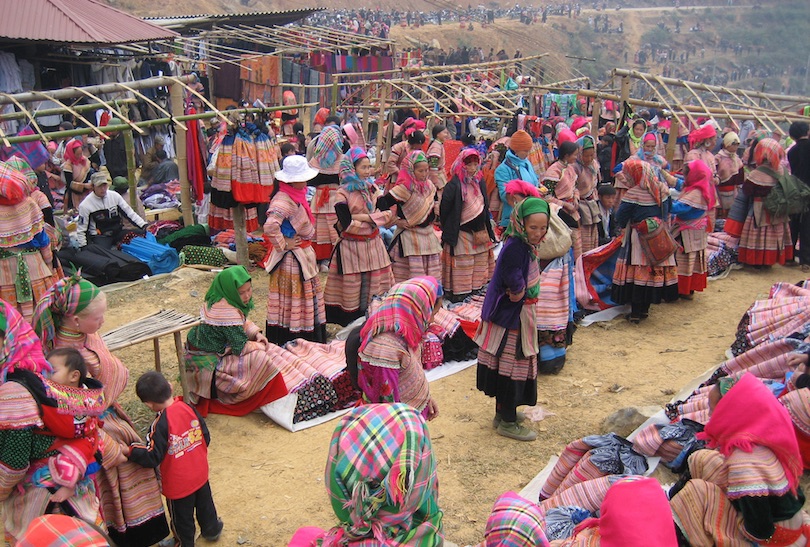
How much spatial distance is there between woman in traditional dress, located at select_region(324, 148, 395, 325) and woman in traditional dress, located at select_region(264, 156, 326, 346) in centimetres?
38

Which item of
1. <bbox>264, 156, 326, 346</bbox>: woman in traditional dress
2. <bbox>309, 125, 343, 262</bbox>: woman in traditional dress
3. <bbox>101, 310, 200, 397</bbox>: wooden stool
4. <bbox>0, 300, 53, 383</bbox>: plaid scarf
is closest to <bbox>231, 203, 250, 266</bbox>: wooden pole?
<bbox>309, 125, 343, 262</bbox>: woman in traditional dress

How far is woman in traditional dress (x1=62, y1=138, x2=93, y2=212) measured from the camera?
28.9 feet

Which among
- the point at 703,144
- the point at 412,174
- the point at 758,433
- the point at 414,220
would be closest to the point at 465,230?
the point at 414,220

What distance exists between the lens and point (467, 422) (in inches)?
217

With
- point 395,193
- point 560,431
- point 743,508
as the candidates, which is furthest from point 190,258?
point 743,508

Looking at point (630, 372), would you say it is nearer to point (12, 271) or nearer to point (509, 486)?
point (509, 486)

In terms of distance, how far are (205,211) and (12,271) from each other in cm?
444

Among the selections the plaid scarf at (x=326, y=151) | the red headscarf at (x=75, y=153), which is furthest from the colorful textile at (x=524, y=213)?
the red headscarf at (x=75, y=153)

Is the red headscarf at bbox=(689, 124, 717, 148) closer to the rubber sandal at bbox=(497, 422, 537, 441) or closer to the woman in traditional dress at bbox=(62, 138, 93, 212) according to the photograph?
the rubber sandal at bbox=(497, 422, 537, 441)

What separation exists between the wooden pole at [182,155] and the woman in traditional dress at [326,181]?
6.19ft

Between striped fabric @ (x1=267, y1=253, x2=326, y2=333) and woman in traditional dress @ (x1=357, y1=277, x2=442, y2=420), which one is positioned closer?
woman in traditional dress @ (x1=357, y1=277, x2=442, y2=420)

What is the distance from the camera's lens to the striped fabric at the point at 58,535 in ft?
6.88

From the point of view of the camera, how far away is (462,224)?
723cm

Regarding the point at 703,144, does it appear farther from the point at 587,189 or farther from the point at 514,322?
the point at 514,322
